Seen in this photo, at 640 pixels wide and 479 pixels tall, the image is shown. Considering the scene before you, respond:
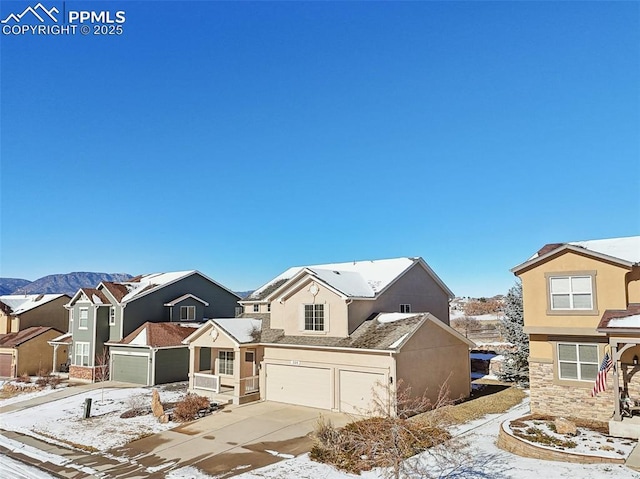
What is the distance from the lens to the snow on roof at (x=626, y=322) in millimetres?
16078

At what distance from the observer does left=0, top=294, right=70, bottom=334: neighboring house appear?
43.2m

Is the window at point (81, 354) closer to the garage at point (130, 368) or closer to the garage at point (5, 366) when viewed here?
the garage at point (130, 368)

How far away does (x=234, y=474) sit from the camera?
14.4 m

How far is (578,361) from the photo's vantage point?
18188 mm

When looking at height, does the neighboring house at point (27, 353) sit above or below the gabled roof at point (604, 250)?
below

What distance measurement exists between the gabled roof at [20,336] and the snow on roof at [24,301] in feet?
7.60

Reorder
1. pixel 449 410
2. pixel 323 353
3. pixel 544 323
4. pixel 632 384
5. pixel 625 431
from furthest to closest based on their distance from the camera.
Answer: pixel 323 353 → pixel 449 410 → pixel 544 323 → pixel 632 384 → pixel 625 431

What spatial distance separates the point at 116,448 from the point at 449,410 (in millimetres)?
13422

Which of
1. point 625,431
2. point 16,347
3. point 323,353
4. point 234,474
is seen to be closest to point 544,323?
point 625,431

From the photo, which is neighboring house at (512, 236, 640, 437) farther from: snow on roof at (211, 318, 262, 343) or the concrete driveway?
snow on roof at (211, 318, 262, 343)

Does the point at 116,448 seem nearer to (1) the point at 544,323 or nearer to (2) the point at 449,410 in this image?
(2) the point at 449,410

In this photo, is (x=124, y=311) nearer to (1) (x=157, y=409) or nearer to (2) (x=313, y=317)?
(1) (x=157, y=409)

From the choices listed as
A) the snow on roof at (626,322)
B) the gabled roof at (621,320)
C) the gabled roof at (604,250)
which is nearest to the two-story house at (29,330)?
the gabled roof at (604,250)

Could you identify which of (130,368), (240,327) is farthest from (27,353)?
(240,327)
